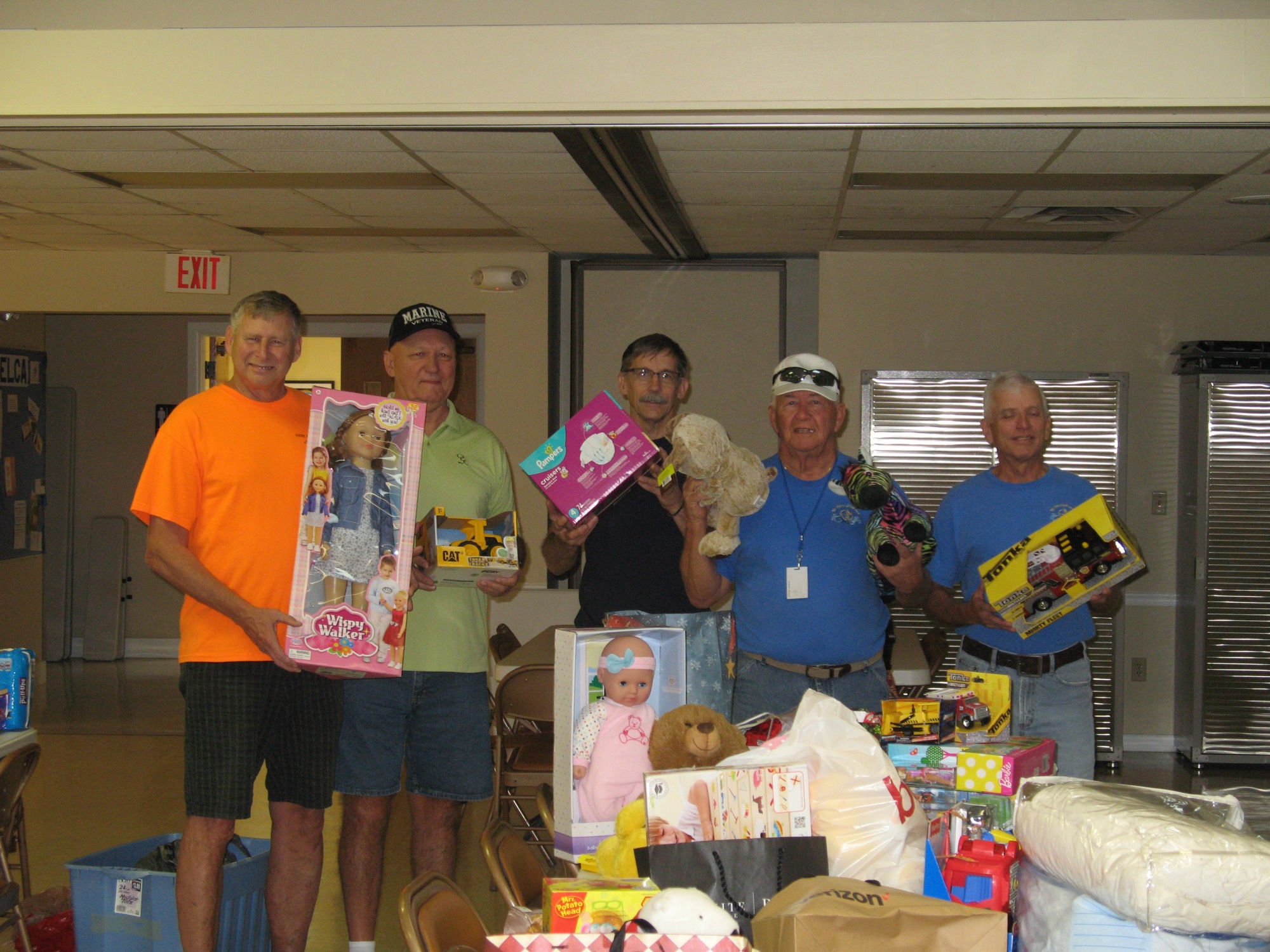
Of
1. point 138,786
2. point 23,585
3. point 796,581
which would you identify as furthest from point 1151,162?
point 23,585

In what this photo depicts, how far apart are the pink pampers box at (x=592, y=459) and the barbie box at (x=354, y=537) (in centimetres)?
34

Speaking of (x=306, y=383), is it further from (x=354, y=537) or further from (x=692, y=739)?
(x=692, y=739)

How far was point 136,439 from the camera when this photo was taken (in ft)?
28.8

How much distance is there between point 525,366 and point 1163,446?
12.6 feet

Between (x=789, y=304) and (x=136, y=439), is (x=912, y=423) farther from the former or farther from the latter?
(x=136, y=439)

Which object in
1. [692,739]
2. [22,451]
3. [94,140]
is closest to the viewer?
[692,739]

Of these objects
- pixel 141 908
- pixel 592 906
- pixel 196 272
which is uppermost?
pixel 196 272

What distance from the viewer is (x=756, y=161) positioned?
389 centimetres

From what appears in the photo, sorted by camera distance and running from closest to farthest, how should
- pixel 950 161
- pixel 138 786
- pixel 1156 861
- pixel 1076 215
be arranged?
1. pixel 1156 861
2. pixel 950 161
3. pixel 1076 215
4. pixel 138 786

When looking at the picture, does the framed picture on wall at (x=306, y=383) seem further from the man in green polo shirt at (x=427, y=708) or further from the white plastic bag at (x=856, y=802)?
the white plastic bag at (x=856, y=802)

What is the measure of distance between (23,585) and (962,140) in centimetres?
709

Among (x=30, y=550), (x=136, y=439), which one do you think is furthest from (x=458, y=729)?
(x=136, y=439)

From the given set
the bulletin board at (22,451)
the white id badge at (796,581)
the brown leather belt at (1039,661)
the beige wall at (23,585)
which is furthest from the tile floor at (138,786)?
the white id badge at (796,581)

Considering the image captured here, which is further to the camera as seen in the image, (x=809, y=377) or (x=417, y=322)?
(x=417, y=322)
